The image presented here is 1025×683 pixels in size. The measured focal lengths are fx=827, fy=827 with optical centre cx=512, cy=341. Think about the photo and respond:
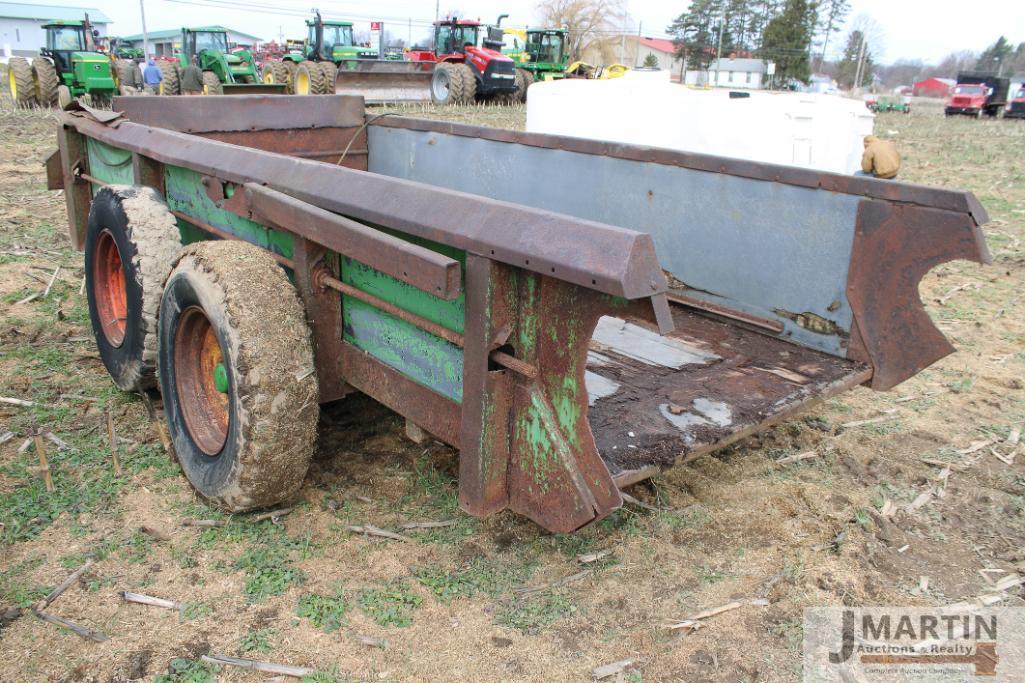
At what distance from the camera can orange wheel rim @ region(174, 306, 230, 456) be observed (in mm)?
3078

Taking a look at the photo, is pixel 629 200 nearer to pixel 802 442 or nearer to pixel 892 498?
pixel 802 442

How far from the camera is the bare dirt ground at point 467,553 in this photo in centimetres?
237

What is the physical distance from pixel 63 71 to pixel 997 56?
8196 cm

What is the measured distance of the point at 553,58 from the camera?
26.2m

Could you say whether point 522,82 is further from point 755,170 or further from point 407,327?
point 407,327

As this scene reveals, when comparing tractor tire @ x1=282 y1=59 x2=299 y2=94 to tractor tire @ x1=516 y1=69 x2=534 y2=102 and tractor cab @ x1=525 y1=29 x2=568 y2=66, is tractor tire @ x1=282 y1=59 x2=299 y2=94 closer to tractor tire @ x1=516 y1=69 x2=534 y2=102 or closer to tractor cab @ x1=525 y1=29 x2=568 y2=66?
tractor tire @ x1=516 y1=69 x2=534 y2=102

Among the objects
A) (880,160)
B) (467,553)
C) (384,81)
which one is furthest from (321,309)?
(384,81)

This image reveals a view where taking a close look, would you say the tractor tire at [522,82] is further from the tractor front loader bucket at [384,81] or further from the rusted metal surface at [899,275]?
the rusted metal surface at [899,275]

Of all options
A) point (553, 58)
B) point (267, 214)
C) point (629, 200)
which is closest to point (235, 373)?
point (267, 214)

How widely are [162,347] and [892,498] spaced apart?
292cm

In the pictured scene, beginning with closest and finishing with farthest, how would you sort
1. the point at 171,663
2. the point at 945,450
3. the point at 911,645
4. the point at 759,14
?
the point at 171,663, the point at 911,645, the point at 945,450, the point at 759,14

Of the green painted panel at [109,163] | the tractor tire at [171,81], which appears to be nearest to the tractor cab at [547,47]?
the tractor tire at [171,81]

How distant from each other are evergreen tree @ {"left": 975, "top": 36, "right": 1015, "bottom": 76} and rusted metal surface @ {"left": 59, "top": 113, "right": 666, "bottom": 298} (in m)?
87.2

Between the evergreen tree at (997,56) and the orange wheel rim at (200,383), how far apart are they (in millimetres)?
87386
